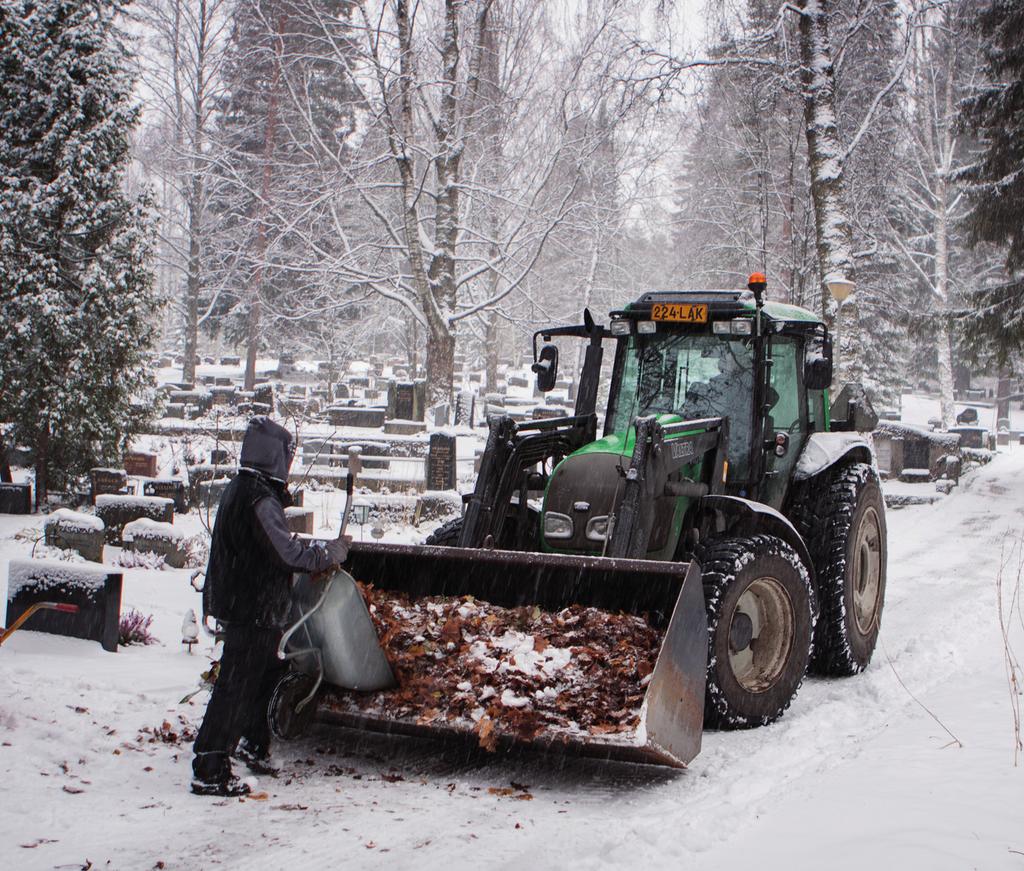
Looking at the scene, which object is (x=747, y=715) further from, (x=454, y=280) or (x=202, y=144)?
(x=202, y=144)

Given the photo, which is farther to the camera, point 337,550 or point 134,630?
point 134,630

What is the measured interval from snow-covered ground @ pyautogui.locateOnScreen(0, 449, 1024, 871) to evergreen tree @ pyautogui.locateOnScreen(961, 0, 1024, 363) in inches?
630

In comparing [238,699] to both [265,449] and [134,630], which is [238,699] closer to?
[265,449]

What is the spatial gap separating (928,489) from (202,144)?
19.3 metres

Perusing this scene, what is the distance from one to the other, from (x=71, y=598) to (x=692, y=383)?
4.67m

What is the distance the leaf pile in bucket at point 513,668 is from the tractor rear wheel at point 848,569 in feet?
7.18

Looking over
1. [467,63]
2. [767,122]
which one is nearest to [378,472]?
[467,63]

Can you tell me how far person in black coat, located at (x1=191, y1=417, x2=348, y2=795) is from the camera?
16.4 feet

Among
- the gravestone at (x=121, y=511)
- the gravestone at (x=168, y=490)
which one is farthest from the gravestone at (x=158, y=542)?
the gravestone at (x=168, y=490)

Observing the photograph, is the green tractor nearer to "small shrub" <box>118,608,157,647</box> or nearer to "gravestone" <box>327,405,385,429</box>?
"small shrub" <box>118,608,157,647</box>

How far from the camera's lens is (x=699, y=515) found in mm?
6562

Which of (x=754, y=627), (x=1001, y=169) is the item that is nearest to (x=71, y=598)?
(x=754, y=627)

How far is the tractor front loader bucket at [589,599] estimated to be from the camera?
15.7 ft

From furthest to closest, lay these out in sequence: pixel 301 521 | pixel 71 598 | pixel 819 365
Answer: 1. pixel 301 521
2. pixel 71 598
3. pixel 819 365
